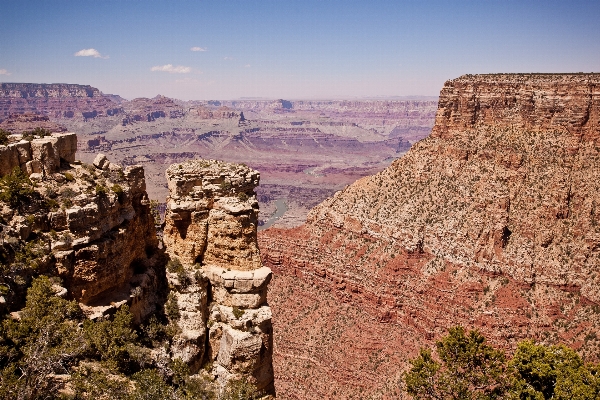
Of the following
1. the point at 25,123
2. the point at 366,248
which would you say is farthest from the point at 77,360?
the point at 25,123

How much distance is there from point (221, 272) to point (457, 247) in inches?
1498

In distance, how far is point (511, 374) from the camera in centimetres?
2372

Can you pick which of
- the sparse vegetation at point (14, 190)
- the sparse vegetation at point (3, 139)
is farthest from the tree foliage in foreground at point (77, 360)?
the sparse vegetation at point (3, 139)

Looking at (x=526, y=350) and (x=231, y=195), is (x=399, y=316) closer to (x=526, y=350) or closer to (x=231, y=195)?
(x=526, y=350)

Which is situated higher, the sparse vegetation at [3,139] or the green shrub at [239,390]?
the sparse vegetation at [3,139]

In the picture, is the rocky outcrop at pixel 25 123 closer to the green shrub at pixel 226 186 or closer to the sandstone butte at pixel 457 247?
the sandstone butte at pixel 457 247

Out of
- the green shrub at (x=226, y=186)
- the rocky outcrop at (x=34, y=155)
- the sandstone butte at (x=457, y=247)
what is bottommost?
the sandstone butte at (x=457, y=247)

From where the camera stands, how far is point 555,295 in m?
45.1

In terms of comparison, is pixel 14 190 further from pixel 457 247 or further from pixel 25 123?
pixel 25 123

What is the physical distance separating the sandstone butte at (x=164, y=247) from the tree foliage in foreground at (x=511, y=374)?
30.0 ft

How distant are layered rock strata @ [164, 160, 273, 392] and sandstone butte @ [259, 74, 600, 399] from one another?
26.6 metres

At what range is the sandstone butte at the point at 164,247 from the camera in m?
16.8

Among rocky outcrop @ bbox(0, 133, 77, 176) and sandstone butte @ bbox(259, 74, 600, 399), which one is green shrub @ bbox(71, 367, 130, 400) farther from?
sandstone butte @ bbox(259, 74, 600, 399)

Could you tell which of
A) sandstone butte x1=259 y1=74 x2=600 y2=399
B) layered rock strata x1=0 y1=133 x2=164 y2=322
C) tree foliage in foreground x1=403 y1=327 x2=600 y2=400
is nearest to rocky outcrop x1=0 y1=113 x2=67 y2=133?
sandstone butte x1=259 y1=74 x2=600 y2=399
